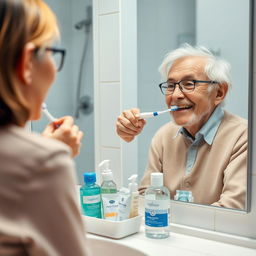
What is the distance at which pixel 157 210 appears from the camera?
96 centimetres

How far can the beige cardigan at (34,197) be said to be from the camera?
0.46 metres

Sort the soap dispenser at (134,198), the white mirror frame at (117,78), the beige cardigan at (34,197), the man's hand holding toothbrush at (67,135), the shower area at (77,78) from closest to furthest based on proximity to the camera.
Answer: the beige cardigan at (34,197) → the man's hand holding toothbrush at (67,135) → the soap dispenser at (134,198) → the white mirror frame at (117,78) → the shower area at (77,78)

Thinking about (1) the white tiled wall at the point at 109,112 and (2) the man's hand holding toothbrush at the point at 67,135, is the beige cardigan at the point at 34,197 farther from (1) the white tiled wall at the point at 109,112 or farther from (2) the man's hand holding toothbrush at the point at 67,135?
(1) the white tiled wall at the point at 109,112

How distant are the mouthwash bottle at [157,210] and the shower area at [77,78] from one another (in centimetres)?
32

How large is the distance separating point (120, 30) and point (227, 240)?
661 mm

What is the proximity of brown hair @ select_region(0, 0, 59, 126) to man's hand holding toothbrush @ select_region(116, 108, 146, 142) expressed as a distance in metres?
0.60

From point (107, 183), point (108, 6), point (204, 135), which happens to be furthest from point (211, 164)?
point (108, 6)

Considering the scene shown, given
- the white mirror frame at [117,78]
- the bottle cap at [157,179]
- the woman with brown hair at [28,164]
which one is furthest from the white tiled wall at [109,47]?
the woman with brown hair at [28,164]

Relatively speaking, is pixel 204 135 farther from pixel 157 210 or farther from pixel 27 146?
pixel 27 146

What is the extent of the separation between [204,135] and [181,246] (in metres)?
0.29

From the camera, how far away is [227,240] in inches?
36.9

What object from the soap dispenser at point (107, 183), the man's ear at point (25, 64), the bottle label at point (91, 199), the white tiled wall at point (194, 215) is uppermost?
the man's ear at point (25, 64)

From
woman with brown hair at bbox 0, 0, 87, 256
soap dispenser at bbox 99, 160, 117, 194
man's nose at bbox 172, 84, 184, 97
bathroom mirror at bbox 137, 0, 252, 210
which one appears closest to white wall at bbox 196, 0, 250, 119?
bathroom mirror at bbox 137, 0, 252, 210

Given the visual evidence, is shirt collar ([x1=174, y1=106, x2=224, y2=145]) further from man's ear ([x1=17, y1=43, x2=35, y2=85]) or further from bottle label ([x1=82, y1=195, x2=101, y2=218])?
man's ear ([x1=17, y1=43, x2=35, y2=85])
